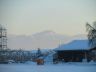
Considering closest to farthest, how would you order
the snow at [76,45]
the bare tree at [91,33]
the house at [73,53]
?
the bare tree at [91,33]
the house at [73,53]
the snow at [76,45]

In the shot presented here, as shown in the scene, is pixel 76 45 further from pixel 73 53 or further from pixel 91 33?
pixel 91 33

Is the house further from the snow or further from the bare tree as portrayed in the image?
the bare tree

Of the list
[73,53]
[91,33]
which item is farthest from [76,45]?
[91,33]

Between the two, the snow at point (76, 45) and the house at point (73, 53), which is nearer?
the house at point (73, 53)

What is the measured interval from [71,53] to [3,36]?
9845mm

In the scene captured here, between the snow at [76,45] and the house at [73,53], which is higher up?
the snow at [76,45]

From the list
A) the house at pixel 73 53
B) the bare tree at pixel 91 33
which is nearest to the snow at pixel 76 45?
the house at pixel 73 53

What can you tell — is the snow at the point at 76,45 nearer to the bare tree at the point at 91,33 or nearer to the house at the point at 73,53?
the house at the point at 73,53

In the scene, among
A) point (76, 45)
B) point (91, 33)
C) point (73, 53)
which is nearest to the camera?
point (91, 33)

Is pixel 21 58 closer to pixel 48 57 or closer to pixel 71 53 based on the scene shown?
pixel 48 57

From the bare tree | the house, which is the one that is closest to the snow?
the house

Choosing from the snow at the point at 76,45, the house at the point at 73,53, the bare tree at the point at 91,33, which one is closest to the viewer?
the bare tree at the point at 91,33

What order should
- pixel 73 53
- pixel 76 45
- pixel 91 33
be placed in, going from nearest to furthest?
pixel 91 33
pixel 73 53
pixel 76 45

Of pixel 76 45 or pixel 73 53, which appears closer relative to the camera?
A: pixel 73 53
